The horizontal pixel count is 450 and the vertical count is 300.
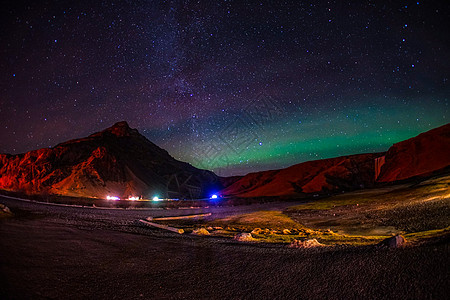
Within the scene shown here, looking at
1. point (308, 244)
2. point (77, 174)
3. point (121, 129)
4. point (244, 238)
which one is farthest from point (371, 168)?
point (121, 129)

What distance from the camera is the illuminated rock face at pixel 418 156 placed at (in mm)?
57062

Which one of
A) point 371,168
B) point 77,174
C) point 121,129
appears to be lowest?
point 371,168

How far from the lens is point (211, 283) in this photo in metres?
4.89

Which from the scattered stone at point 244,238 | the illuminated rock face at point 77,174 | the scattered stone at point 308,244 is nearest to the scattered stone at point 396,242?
the scattered stone at point 308,244

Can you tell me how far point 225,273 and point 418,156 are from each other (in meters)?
76.6

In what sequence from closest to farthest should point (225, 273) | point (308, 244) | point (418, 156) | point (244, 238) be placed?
point (225, 273) → point (308, 244) → point (244, 238) → point (418, 156)

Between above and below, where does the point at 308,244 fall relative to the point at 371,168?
above

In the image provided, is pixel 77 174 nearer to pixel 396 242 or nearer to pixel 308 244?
pixel 308 244

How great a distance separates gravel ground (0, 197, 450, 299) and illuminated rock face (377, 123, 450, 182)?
206ft

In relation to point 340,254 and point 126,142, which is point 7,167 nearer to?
point 126,142

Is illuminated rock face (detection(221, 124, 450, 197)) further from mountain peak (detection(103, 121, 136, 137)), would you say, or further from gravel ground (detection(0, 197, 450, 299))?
mountain peak (detection(103, 121, 136, 137))

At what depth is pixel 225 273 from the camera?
542 centimetres

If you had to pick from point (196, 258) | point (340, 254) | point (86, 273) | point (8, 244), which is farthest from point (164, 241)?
point (340, 254)

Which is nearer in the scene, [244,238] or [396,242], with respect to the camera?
[396,242]
